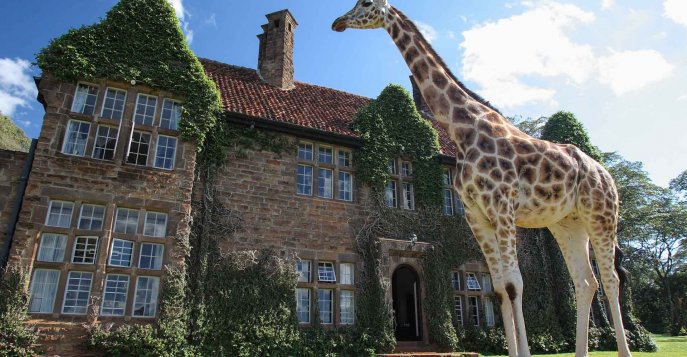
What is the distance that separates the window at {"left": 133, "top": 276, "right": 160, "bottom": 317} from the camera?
10.3 meters

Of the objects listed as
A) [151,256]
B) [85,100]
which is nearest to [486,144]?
[151,256]

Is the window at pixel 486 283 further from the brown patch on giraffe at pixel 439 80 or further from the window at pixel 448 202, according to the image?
the brown patch on giraffe at pixel 439 80

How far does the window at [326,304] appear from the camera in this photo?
41.3 ft

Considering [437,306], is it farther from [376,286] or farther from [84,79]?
[84,79]

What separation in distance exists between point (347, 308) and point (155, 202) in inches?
233

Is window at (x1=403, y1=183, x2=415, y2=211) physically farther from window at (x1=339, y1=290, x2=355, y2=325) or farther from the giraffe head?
the giraffe head

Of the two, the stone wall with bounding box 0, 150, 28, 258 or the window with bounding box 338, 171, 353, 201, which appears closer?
the stone wall with bounding box 0, 150, 28, 258

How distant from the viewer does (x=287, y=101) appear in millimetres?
15508

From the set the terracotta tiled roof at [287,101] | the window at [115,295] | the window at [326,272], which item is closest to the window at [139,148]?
the terracotta tiled roof at [287,101]

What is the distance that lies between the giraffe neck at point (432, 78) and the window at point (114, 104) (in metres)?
7.22

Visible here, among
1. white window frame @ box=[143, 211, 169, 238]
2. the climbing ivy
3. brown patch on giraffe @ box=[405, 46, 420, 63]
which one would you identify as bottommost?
white window frame @ box=[143, 211, 169, 238]

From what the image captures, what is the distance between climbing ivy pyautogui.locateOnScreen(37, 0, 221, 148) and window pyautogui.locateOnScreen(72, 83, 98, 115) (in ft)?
0.94

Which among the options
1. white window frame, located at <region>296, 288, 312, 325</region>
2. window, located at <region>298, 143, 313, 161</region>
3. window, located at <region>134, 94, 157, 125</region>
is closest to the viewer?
window, located at <region>134, 94, 157, 125</region>

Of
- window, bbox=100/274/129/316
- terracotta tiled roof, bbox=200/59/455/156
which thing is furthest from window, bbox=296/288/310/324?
terracotta tiled roof, bbox=200/59/455/156
